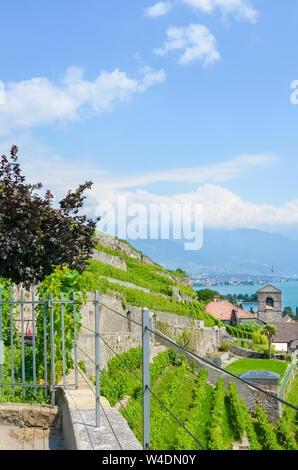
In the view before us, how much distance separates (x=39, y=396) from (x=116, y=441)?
288cm

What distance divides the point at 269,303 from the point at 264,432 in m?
81.9

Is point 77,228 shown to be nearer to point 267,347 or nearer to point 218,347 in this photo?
point 218,347

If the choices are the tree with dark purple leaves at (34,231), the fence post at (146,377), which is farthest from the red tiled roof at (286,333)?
the fence post at (146,377)

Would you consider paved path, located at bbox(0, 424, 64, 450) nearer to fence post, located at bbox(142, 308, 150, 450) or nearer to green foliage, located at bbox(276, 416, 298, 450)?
fence post, located at bbox(142, 308, 150, 450)

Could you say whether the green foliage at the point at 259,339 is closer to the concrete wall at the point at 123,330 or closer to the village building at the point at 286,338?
the village building at the point at 286,338

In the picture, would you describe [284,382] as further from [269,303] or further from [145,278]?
[269,303]

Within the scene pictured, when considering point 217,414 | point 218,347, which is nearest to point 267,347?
point 218,347

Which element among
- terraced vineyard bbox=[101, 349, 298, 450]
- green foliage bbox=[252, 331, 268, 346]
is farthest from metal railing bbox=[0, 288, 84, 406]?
green foliage bbox=[252, 331, 268, 346]

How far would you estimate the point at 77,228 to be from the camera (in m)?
15.4

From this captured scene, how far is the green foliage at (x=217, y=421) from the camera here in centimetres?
2441

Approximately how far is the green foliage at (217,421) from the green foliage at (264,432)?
3013 mm

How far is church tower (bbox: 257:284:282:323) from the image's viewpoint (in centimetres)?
11219

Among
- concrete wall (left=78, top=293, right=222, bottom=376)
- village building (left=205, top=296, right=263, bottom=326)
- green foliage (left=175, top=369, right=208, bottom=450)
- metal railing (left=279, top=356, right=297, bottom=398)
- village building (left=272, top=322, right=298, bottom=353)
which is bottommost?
village building (left=272, top=322, right=298, bottom=353)

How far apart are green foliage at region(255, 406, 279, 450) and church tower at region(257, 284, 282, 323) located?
7505cm
